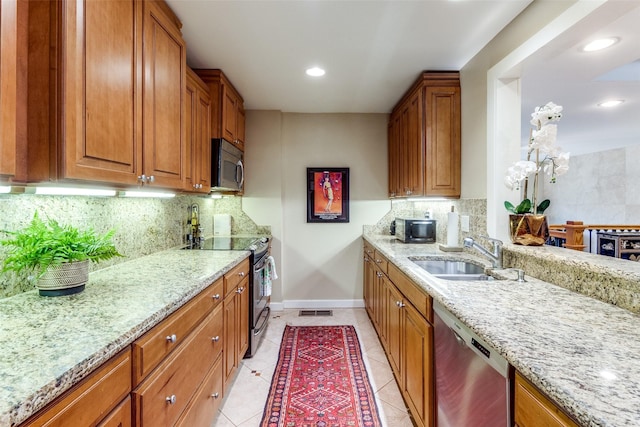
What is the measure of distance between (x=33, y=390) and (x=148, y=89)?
138 centimetres

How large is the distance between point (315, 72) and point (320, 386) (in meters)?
2.53

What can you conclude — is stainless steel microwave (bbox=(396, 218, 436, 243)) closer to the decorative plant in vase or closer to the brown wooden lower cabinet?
the brown wooden lower cabinet

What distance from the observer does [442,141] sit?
2.51 meters

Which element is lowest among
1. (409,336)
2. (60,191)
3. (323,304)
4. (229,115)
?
(323,304)

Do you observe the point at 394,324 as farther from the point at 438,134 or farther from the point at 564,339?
the point at 438,134

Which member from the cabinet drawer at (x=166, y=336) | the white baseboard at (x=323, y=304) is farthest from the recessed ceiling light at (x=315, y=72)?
the white baseboard at (x=323, y=304)

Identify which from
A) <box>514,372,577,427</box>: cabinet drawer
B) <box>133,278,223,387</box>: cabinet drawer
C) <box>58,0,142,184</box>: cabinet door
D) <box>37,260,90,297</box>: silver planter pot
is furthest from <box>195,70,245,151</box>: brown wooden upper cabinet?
<box>514,372,577,427</box>: cabinet drawer

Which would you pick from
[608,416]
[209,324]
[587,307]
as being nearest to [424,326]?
[587,307]

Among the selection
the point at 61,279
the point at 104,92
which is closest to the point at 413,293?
the point at 61,279

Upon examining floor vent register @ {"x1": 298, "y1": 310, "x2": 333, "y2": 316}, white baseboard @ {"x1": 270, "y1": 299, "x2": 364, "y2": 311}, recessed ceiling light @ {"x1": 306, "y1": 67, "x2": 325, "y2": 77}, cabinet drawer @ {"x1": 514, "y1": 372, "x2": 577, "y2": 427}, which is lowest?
floor vent register @ {"x1": 298, "y1": 310, "x2": 333, "y2": 316}

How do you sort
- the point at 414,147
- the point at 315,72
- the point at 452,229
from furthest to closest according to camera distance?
the point at 414,147 < the point at 315,72 < the point at 452,229

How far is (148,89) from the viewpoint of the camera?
1.52 metres

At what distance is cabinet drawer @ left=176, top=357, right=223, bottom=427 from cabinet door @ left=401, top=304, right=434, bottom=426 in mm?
1138

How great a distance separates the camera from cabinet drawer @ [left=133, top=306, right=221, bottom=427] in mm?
988
